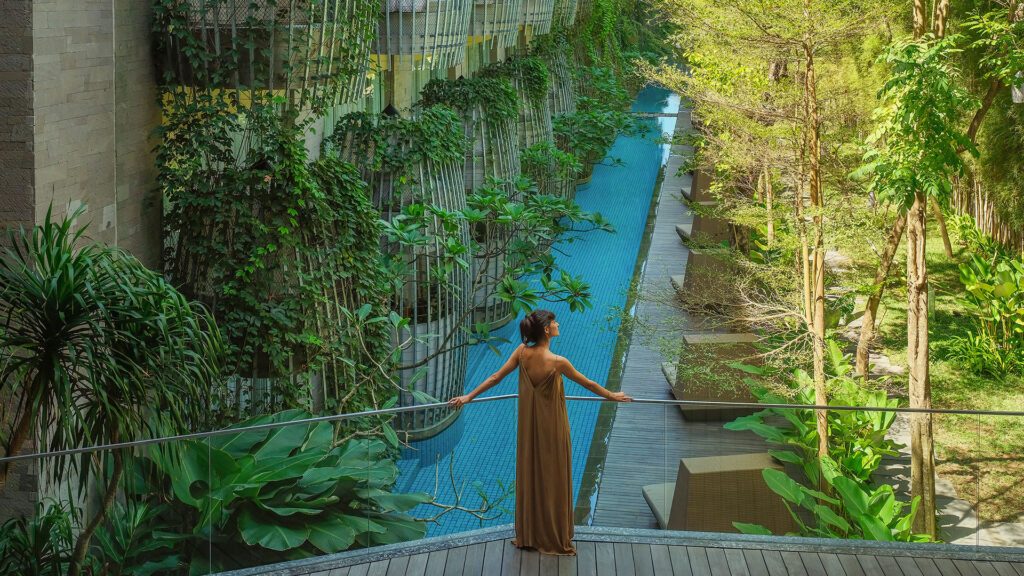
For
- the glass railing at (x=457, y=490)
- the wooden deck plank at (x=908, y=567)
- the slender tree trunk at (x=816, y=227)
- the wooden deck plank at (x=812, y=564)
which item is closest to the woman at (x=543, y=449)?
the glass railing at (x=457, y=490)

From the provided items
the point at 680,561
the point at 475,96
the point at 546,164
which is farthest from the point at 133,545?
the point at 546,164

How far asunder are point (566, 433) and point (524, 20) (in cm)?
1193

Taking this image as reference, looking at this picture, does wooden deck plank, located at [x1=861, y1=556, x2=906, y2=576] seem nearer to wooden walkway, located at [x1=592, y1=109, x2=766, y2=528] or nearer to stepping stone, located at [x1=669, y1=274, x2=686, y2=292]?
wooden walkway, located at [x1=592, y1=109, x2=766, y2=528]

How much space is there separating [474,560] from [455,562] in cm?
8

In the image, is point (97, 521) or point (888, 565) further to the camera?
point (888, 565)

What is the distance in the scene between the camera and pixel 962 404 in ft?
36.5

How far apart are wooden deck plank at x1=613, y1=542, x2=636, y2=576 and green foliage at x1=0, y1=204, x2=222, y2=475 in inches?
77.7

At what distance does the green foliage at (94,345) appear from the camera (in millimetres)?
4387

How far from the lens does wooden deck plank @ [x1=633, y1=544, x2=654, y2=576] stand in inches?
172

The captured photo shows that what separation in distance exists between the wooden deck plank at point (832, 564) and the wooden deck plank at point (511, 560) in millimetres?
1319

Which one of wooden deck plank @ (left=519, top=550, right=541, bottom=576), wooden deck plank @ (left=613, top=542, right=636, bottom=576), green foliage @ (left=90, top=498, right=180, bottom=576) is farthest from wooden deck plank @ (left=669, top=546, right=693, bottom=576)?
green foliage @ (left=90, top=498, right=180, bottom=576)

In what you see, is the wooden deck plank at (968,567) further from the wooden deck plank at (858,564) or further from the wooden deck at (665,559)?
the wooden deck plank at (858,564)

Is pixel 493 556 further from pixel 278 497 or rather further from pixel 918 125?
pixel 918 125

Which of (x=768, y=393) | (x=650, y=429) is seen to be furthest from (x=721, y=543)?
(x=768, y=393)
